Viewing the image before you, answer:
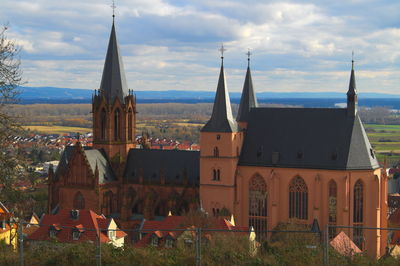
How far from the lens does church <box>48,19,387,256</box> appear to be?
209 ft

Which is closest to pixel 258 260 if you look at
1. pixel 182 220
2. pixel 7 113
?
pixel 7 113

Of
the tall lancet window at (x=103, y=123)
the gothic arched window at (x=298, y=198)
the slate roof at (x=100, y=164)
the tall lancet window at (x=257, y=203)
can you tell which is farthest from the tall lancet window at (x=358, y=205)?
the tall lancet window at (x=103, y=123)

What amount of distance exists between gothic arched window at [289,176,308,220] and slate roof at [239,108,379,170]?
175 cm

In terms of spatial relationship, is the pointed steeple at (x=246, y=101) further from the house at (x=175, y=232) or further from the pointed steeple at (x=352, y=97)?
the house at (x=175, y=232)

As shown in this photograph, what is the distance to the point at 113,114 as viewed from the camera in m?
74.2

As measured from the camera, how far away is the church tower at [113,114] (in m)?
74.3

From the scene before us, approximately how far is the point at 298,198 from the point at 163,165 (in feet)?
54.3

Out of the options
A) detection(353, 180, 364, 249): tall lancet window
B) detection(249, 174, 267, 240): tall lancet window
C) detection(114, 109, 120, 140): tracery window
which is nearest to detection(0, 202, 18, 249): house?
detection(249, 174, 267, 240): tall lancet window

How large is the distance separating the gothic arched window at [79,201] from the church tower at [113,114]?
5641 millimetres

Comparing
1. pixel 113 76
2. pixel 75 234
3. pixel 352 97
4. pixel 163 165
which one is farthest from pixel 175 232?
pixel 113 76

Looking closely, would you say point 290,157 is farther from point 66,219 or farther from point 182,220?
point 66,219

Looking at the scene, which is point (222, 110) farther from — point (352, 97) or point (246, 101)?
point (352, 97)

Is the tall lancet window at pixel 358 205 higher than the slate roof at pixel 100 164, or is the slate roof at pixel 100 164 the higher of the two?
the slate roof at pixel 100 164

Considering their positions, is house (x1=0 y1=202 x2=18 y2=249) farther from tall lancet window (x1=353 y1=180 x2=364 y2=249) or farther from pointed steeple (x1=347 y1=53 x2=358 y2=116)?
pointed steeple (x1=347 y1=53 x2=358 y2=116)
